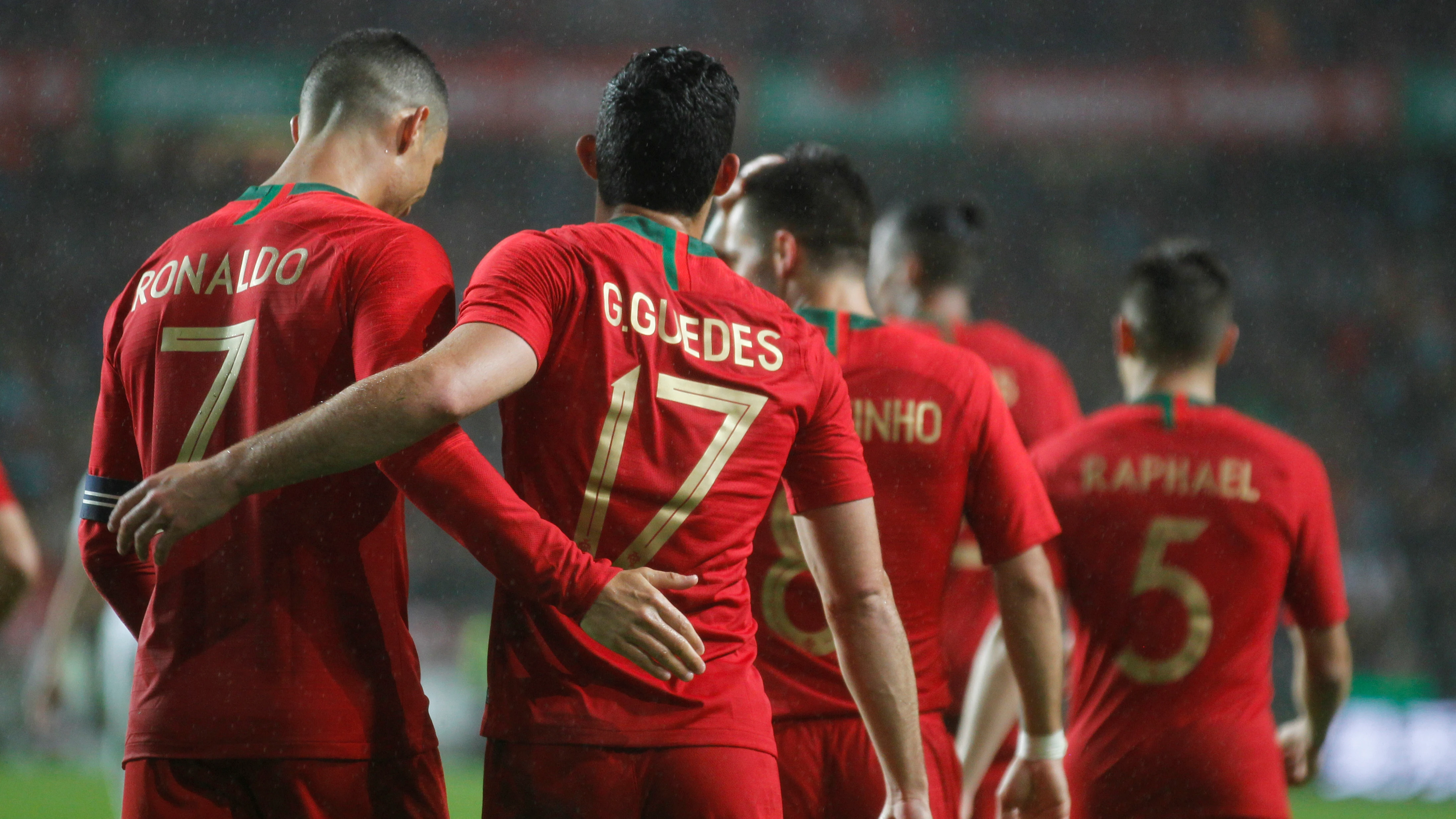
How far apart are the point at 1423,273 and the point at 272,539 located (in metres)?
18.3

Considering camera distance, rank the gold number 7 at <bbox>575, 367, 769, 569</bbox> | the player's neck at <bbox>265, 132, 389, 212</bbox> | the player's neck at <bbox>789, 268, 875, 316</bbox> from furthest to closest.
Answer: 1. the player's neck at <bbox>789, 268, 875, 316</bbox>
2. the player's neck at <bbox>265, 132, 389, 212</bbox>
3. the gold number 7 at <bbox>575, 367, 769, 569</bbox>

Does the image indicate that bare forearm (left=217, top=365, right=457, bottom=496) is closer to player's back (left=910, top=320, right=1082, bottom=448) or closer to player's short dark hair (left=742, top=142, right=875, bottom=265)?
player's short dark hair (left=742, top=142, right=875, bottom=265)

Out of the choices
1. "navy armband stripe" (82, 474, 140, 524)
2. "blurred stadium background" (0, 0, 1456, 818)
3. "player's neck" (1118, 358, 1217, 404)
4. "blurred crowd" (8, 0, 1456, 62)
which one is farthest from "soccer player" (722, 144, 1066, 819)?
"blurred crowd" (8, 0, 1456, 62)

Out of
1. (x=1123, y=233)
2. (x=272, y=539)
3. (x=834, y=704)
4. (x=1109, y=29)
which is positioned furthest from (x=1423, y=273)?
(x=272, y=539)

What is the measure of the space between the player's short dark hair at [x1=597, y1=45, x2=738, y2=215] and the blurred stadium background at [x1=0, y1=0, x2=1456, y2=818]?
11.6 m

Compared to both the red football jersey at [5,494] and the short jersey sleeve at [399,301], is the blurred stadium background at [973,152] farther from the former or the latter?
the short jersey sleeve at [399,301]

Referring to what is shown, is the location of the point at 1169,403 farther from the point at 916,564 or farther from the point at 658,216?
the point at 658,216

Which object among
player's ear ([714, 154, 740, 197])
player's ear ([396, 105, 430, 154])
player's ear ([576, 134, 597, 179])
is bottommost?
player's ear ([714, 154, 740, 197])

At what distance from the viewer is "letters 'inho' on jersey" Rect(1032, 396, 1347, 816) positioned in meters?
3.20

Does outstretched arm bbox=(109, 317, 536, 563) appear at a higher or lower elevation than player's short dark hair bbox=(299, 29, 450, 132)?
lower

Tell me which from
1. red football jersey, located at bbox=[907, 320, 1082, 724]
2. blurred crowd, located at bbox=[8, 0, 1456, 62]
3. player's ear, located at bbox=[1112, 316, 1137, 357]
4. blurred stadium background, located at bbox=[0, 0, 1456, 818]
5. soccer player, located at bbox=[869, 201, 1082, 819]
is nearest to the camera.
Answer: player's ear, located at bbox=[1112, 316, 1137, 357]

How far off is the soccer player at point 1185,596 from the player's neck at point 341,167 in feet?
5.99

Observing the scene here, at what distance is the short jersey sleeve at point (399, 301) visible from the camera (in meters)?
2.05

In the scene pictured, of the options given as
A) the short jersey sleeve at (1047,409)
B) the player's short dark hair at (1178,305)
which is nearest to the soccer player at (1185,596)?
the player's short dark hair at (1178,305)
